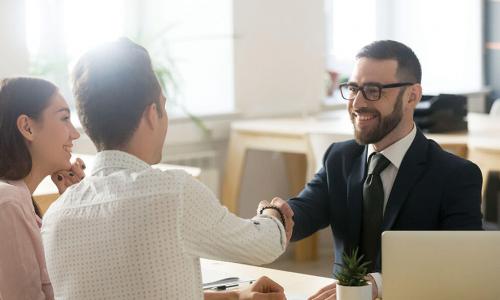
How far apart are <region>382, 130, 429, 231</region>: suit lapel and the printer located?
230 cm

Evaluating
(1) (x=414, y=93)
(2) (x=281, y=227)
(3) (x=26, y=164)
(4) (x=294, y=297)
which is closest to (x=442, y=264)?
(2) (x=281, y=227)

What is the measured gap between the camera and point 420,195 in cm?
265

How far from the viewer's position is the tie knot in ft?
8.93

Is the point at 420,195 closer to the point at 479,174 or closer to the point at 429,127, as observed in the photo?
the point at 479,174

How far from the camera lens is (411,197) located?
2.66 m

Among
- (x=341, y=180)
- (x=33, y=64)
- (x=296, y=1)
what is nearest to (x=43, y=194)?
(x=341, y=180)

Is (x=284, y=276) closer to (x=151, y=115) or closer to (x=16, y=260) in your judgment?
(x=16, y=260)

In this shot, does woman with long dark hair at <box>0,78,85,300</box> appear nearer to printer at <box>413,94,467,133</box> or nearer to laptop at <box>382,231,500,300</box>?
laptop at <box>382,231,500,300</box>

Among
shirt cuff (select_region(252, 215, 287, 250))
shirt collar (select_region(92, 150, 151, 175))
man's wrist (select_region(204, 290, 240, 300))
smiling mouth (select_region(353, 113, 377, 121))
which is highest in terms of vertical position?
shirt collar (select_region(92, 150, 151, 175))

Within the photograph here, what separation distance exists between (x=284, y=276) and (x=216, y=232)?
→ 747 mm

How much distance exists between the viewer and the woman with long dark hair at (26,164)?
84.1 inches

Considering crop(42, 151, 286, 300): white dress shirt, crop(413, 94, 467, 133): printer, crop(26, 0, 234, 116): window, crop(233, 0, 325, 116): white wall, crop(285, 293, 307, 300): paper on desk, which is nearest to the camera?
crop(42, 151, 286, 300): white dress shirt

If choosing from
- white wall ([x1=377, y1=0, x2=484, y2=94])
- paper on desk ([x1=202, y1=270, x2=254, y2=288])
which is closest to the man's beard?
paper on desk ([x1=202, y1=270, x2=254, y2=288])

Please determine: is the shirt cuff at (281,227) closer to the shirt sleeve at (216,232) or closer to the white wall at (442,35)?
the shirt sleeve at (216,232)
